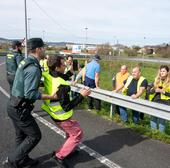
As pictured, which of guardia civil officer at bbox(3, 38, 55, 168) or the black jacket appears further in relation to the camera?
the black jacket

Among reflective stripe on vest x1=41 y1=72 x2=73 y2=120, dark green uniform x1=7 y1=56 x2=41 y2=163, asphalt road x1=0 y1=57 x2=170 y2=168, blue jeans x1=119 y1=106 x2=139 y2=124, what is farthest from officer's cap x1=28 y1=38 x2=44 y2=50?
blue jeans x1=119 y1=106 x2=139 y2=124

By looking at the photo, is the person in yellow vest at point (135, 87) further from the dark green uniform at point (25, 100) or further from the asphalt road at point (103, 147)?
the dark green uniform at point (25, 100)

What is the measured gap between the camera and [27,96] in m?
4.55

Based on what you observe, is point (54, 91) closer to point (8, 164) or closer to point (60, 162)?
point (60, 162)

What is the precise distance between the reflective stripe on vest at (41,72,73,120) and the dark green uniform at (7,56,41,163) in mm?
318

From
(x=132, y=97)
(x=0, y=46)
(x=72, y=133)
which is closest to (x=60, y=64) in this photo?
(x=72, y=133)

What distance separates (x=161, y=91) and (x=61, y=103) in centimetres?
312

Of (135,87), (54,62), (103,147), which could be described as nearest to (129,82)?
(135,87)

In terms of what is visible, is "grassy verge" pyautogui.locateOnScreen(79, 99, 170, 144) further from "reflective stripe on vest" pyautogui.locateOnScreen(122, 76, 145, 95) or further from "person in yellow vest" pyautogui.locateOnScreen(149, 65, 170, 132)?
"reflective stripe on vest" pyautogui.locateOnScreen(122, 76, 145, 95)

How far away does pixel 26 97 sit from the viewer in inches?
180

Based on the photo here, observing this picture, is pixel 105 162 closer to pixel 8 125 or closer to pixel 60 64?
pixel 60 64

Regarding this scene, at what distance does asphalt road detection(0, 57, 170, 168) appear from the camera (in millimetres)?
5252

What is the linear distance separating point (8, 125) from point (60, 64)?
3.27 meters

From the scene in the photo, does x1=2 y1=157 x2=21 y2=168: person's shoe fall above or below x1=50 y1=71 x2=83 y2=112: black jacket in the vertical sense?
below
